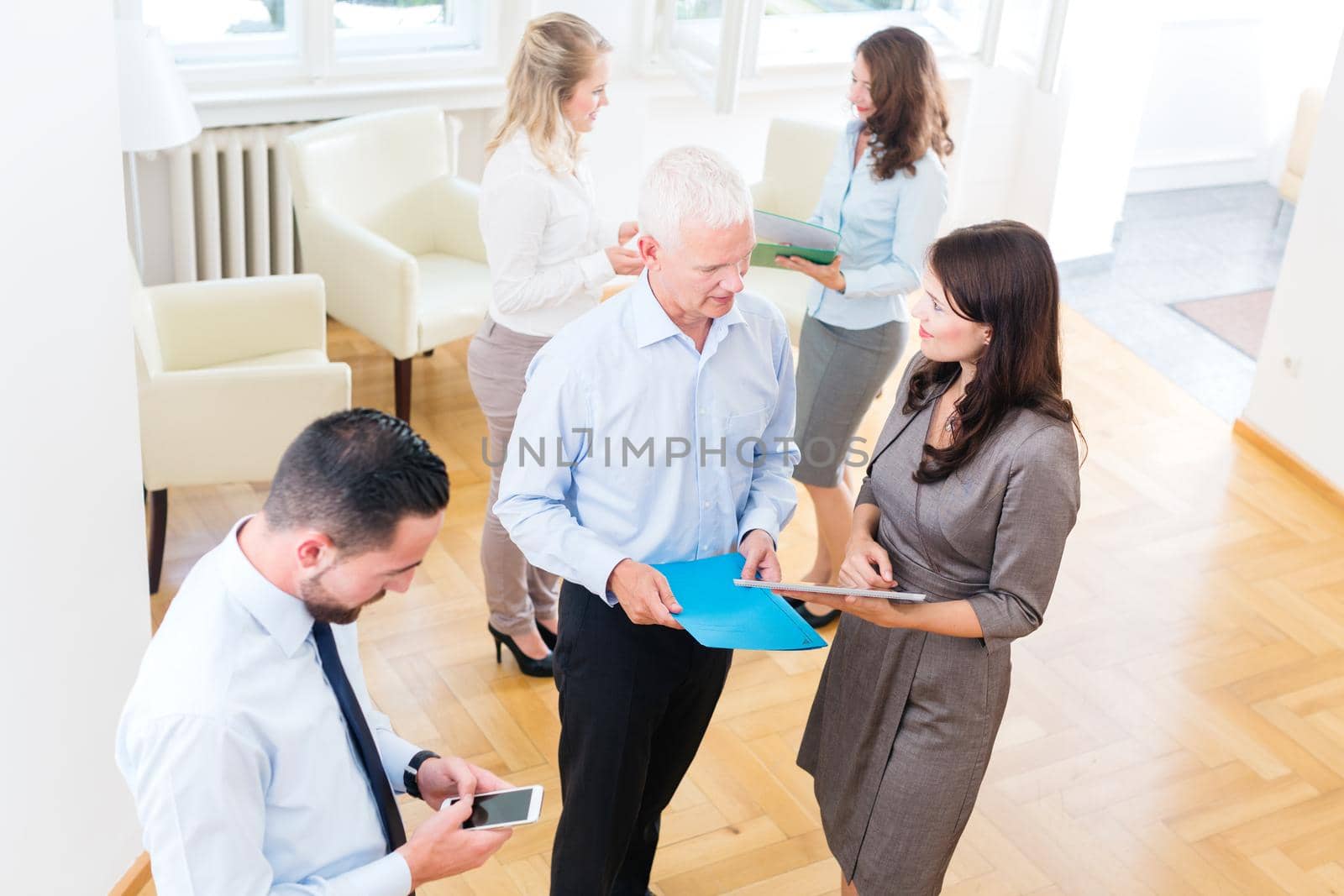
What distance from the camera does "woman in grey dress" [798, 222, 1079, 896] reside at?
2.21m

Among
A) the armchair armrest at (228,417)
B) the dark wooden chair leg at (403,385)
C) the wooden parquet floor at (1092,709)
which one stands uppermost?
the armchair armrest at (228,417)

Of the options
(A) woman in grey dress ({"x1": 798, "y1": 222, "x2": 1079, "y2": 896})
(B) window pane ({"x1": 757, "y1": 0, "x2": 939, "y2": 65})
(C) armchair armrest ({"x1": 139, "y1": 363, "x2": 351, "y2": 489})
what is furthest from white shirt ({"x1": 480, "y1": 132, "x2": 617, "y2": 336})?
(B) window pane ({"x1": 757, "y1": 0, "x2": 939, "y2": 65})

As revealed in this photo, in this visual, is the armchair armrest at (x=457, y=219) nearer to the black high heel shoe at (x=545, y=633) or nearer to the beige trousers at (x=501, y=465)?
the beige trousers at (x=501, y=465)

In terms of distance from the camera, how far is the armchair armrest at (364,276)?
15.0 feet

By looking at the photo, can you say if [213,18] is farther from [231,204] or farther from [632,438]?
[632,438]

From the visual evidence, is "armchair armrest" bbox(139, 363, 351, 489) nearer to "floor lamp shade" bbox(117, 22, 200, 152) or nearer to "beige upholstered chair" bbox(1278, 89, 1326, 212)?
"floor lamp shade" bbox(117, 22, 200, 152)

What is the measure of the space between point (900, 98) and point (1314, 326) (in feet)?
7.92

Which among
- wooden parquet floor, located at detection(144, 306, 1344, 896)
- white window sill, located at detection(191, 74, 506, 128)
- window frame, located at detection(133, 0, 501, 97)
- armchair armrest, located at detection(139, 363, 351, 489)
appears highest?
window frame, located at detection(133, 0, 501, 97)

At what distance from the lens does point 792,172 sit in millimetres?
5465

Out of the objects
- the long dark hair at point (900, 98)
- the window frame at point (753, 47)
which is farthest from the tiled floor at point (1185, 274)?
the long dark hair at point (900, 98)

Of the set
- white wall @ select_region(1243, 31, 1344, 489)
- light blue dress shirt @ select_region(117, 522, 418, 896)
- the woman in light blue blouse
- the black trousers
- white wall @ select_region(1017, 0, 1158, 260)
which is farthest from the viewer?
white wall @ select_region(1017, 0, 1158, 260)

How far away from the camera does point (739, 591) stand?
2289 millimetres

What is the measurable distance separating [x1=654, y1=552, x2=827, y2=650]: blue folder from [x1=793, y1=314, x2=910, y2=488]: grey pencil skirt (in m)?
1.41

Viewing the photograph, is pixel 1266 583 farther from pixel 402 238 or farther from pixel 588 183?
pixel 402 238
